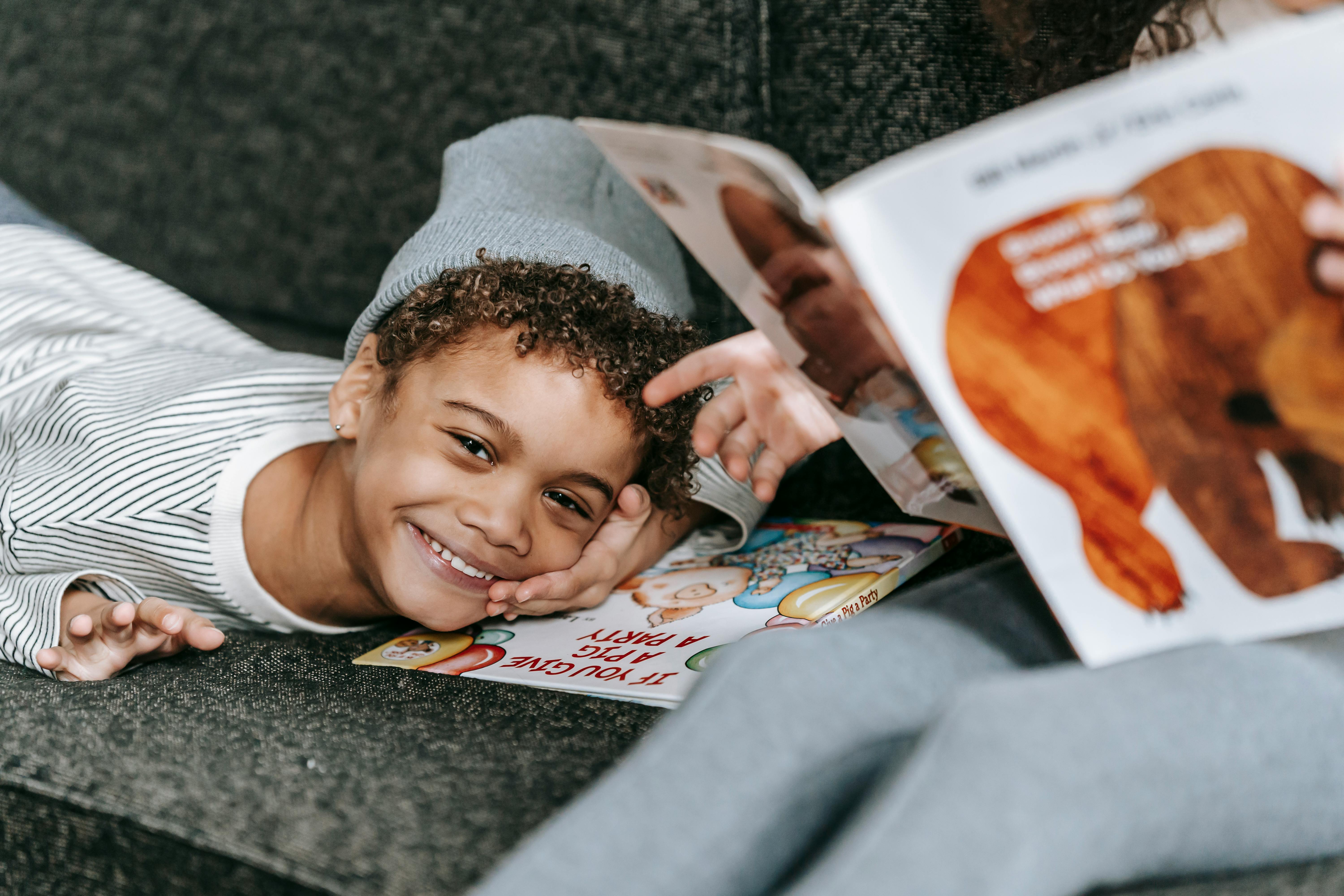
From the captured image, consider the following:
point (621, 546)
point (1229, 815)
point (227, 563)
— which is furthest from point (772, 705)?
point (227, 563)

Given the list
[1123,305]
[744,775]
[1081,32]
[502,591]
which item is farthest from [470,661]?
[1081,32]

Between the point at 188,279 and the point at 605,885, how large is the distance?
1.22 meters

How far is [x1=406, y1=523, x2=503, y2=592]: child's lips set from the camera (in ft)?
2.43

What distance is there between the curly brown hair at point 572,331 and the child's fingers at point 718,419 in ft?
0.40

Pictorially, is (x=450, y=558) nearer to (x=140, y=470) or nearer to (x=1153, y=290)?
(x=140, y=470)

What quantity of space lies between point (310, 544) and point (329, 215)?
520 millimetres

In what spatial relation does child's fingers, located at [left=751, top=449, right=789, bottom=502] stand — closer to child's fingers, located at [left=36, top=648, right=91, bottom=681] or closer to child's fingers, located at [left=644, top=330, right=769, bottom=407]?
child's fingers, located at [left=644, top=330, right=769, bottom=407]

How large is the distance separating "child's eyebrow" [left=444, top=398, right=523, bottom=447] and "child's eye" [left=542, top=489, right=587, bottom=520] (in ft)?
0.20

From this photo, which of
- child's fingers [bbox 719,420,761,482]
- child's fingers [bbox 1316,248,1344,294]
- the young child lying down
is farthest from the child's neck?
child's fingers [bbox 1316,248,1344,294]

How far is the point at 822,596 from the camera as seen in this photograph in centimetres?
70

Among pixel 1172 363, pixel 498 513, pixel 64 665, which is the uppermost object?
pixel 1172 363

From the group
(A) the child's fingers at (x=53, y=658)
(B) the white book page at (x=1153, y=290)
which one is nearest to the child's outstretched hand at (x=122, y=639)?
(A) the child's fingers at (x=53, y=658)

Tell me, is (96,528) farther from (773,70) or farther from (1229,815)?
(1229,815)

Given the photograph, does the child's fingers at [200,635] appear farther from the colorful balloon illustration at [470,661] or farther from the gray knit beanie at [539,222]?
the gray knit beanie at [539,222]
